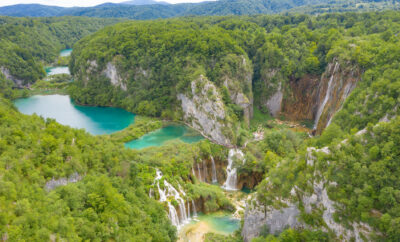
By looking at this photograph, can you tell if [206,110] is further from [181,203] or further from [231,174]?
[181,203]

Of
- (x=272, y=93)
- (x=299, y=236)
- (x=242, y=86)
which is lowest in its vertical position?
(x=272, y=93)

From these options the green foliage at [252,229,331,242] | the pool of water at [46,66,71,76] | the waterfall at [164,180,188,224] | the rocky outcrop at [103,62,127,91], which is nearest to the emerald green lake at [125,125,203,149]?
the waterfall at [164,180,188,224]

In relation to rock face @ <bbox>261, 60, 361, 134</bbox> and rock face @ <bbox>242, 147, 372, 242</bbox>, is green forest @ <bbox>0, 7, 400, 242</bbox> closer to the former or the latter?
rock face @ <bbox>242, 147, 372, 242</bbox>

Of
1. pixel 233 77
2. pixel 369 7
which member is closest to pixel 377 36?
pixel 233 77

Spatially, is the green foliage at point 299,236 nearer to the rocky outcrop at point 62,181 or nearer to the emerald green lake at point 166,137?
the rocky outcrop at point 62,181

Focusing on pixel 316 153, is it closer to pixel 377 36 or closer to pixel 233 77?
pixel 233 77

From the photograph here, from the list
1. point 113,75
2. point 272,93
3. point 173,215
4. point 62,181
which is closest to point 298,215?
point 173,215
